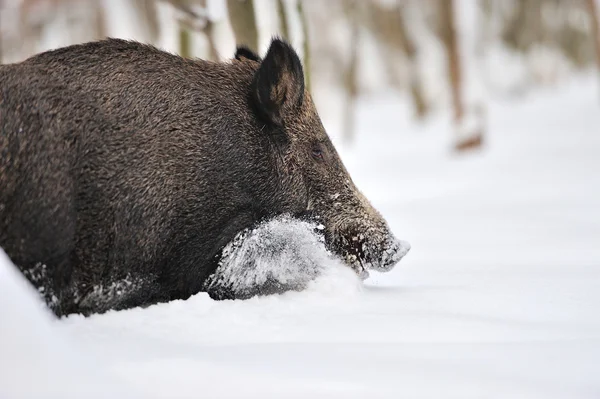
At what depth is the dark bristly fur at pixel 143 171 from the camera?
2.90 m

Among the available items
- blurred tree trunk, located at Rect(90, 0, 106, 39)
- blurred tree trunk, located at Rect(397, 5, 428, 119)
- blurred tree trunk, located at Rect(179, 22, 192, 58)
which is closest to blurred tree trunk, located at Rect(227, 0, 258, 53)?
blurred tree trunk, located at Rect(179, 22, 192, 58)

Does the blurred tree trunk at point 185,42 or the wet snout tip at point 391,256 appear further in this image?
the blurred tree trunk at point 185,42

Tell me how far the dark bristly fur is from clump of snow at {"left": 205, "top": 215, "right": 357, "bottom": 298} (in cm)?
6

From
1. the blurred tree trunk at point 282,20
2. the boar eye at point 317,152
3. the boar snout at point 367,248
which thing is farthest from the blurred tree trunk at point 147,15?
the boar snout at point 367,248

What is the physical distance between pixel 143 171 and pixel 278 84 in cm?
84

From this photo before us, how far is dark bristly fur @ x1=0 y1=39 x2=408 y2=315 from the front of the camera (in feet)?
9.53

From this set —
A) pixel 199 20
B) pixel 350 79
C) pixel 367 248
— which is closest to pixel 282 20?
pixel 199 20

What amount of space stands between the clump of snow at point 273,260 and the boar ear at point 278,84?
0.51 m

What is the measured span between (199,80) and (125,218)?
2.60 ft

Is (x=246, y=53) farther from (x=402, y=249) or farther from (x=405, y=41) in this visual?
(x=405, y=41)

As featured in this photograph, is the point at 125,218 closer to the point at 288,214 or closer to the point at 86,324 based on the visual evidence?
the point at 86,324

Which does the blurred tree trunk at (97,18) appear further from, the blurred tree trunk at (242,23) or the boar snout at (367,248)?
the boar snout at (367,248)

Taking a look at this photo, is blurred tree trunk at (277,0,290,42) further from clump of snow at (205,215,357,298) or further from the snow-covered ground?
clump of snow at (205,215,357,298)

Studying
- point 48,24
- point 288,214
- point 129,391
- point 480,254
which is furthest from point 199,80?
point 48,24
